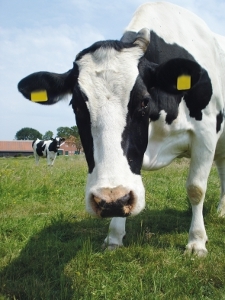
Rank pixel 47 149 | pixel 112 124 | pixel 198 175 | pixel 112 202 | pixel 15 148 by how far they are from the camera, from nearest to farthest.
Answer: pixel 112 202, pixel 112 124, pixel 198 175, pixel 47 149, pixel 15 148

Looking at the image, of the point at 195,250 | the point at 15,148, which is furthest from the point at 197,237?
the point at 15,148

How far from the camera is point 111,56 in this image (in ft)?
11.3

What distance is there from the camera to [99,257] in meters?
3.64

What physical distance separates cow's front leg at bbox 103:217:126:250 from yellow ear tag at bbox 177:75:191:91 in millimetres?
1646

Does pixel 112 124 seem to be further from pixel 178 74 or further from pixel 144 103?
pixel 178 74

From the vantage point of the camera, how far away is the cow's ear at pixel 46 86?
3.89 meters

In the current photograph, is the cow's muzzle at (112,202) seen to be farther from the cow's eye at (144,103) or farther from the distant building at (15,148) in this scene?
the distant building at (15,148)

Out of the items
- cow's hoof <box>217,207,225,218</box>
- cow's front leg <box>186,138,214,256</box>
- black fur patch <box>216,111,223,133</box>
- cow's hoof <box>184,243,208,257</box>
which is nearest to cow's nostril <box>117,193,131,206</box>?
cow's hoof <box>184,243,208,257</box>

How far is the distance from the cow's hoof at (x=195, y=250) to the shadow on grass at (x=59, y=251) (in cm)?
32

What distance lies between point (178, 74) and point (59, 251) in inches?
83.3

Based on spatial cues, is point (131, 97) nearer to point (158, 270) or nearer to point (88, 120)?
point (88, 120)

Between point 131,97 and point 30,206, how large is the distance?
3.56 m

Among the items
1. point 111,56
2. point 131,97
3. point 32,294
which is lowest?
point 32,294

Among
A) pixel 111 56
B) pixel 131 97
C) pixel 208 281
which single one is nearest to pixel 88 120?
pixel 131 97
